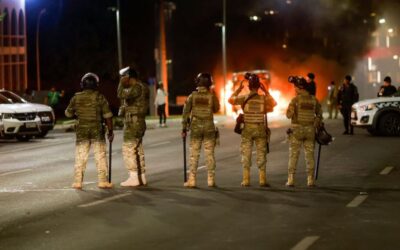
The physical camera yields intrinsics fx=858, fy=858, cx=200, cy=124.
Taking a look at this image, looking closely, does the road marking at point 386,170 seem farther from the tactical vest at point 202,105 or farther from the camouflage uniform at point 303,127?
the tactical vest at point 202,105

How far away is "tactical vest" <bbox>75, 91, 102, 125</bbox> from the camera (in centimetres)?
1298

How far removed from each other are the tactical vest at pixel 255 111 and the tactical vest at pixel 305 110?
528mm

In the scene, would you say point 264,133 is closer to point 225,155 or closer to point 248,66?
point 225,155

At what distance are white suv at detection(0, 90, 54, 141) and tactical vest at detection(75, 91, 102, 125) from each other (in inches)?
512

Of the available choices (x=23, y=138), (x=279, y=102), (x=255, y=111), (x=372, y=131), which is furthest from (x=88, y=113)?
(x=279, y=102)

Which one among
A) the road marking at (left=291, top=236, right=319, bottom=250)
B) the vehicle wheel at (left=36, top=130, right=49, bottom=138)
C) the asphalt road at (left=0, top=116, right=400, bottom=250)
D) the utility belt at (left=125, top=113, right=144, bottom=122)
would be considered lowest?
the road marking at (left=291, top=236, right=319, bottom=250)

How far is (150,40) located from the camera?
75.1 meters

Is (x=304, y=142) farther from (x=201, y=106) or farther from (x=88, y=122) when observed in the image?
(x=88, y=122)

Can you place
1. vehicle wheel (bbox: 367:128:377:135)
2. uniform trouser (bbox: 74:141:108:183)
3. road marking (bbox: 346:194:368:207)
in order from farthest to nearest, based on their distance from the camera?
vehicle wheel (bbox: 367:128:377:135) < uniform trouser (bbox: 74:141:108:183) < road marking (bbox: 346:194:368:207)

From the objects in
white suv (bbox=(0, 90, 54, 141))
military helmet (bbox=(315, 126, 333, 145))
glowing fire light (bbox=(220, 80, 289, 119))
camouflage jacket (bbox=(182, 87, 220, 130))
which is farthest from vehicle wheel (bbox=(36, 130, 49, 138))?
glowing fire light (bbox=(220, 80, 289, 119))

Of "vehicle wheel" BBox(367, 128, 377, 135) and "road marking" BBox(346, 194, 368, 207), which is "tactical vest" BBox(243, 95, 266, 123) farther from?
"vehicle wheel" BBox(367, 128, 377, 135)

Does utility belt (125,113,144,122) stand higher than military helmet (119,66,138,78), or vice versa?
military helmet (119,66,138,78)

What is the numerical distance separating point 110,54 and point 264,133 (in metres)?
55.8

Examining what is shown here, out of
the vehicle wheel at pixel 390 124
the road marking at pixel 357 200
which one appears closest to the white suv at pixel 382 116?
the vehicle wheel at pixel 390 124
